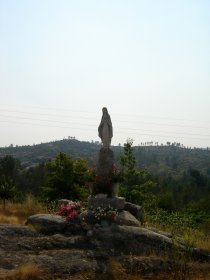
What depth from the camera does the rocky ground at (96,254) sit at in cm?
845

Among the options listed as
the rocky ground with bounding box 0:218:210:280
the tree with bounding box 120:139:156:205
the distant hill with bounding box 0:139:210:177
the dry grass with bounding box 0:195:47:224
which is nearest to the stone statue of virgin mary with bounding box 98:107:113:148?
the rocky ground with bounding box 0:218:210:280

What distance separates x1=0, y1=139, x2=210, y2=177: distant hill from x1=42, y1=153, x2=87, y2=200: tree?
100 metres

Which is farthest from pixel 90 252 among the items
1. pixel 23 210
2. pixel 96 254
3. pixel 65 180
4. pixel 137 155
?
pixel 137 155

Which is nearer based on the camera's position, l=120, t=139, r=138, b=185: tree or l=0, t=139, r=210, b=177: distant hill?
l=120, t=139, r=138, b=185: tree

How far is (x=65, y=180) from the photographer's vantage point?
2480 centimetres

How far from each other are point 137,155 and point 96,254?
157345 mm

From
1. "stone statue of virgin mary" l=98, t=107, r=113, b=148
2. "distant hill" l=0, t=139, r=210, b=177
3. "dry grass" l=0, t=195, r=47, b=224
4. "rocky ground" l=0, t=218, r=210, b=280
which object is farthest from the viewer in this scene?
"distant hill" l=0, t=139, r=210, b=177

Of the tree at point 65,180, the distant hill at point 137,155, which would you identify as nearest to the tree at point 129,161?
the tree at point 65,180

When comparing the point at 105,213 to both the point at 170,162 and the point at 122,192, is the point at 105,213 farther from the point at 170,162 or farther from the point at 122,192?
the point at 170,162

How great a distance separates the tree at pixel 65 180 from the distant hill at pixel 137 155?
329ft

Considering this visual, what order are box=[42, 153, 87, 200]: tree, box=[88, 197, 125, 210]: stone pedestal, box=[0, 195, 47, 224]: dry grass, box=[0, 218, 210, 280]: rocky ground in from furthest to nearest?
1. box=[42, 153, 87, 200]: tree
2. box=[0, 195, 47, 224]: dry grass
3. box=[88, 197, 125, 210]: stone pedestal
4. box=[0, 218, 210, 280]: rocky ground

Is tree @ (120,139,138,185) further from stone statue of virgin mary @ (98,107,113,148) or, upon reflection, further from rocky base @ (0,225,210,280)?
rocky base @ (0,225,210,280)

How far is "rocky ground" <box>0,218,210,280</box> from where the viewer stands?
8.45 m

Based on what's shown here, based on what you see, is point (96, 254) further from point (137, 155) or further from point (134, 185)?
point (137, 155)
